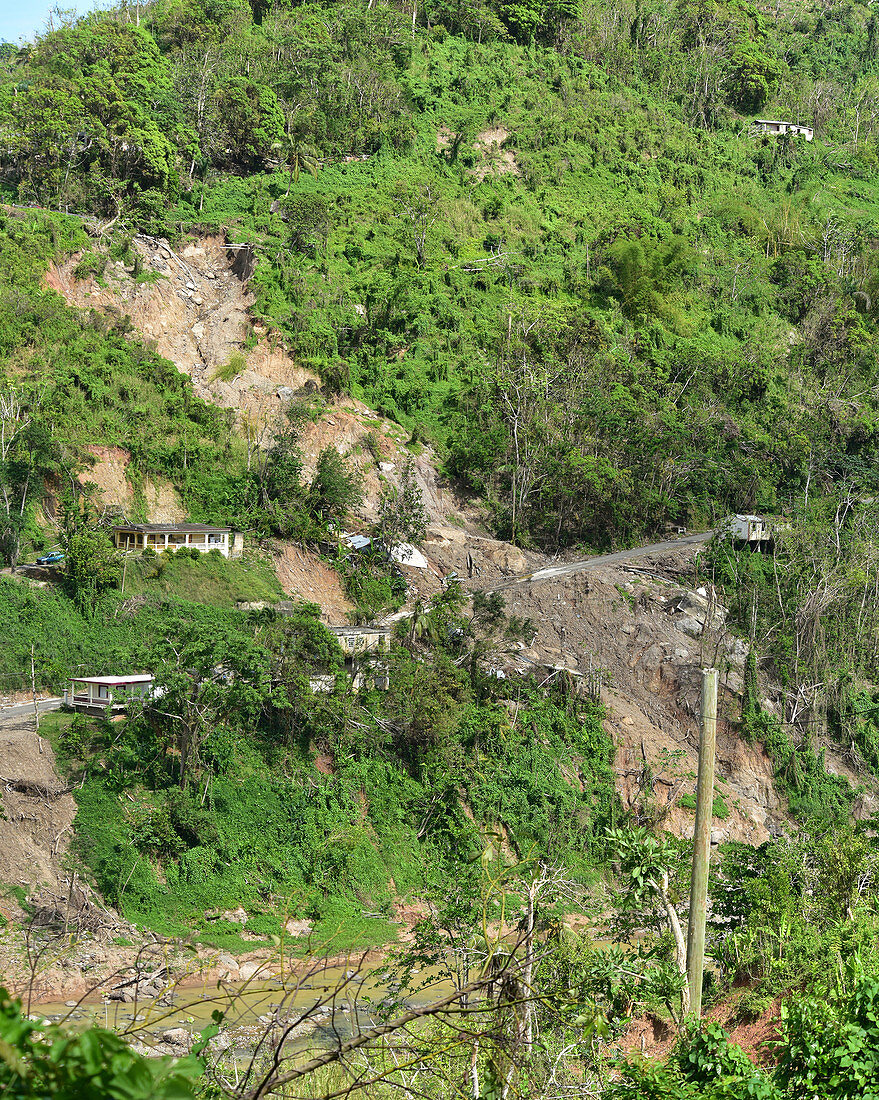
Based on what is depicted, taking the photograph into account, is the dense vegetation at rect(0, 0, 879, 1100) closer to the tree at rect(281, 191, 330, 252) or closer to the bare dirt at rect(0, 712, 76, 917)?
the tree at rect(281, 191, 330, 252)

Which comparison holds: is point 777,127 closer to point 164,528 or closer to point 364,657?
point 164,528

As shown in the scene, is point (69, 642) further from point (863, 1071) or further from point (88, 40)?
point (88, 40)

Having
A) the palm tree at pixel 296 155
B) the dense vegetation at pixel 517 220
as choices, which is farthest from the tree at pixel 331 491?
→ the palm tree at pixel 296 155

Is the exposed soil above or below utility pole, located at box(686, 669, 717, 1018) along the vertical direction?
below

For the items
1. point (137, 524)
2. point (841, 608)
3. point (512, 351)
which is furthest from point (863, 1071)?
point (512, 351)

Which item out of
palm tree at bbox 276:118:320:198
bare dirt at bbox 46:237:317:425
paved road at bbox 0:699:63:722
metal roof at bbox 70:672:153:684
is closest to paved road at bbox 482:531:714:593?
bare dirt at bbox 46:237:317:425

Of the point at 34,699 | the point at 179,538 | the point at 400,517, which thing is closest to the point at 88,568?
the point at 179,538

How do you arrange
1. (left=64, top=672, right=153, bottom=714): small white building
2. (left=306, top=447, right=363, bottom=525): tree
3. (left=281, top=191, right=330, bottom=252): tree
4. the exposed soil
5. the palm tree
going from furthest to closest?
the palm tree < (left=281, top=191, right=330, bottom=252): tree < (left=306, top=447, right=363, bottom=525): tree < the exposed soil < (left=64, top=672, right=153, bottom=714): small white building
